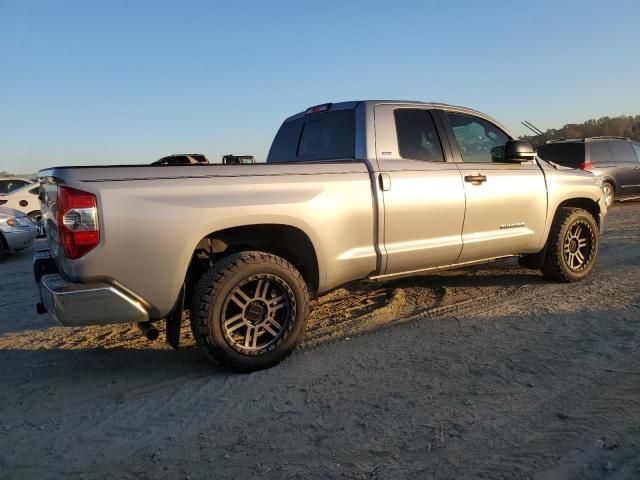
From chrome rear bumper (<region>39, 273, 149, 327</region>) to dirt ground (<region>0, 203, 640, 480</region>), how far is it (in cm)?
58

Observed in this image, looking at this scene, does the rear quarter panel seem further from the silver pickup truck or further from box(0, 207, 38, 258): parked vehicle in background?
box(0, 207, 38, 258): parked vehicle in background

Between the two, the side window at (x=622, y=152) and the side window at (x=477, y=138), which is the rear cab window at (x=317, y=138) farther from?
the side window at (x=622, y=152)

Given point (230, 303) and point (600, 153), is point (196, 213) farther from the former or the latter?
point (600, 153)

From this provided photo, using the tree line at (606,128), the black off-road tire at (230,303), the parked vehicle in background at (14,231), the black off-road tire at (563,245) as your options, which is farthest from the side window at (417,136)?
the tree line at (606,128)

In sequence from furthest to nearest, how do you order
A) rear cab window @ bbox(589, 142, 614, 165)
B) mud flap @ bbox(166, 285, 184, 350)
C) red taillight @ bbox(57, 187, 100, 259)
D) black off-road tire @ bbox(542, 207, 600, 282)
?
1. rear cab window @ bbox(589, 142, 614, 165)
2. black off-road tire @ bbox(542, 207, 600, 282)
3. mud flap @ bbox(166, 285, 184, 350)
4. red taillight @ bbox(57, 187, 100, 259)

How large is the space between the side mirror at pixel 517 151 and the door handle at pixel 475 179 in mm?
466

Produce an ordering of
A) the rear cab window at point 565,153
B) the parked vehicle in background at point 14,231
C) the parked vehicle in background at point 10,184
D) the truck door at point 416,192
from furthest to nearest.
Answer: the parked vehicle in background at point 10,184 → the rear cab window at point 565,153 → the parked vehicle in background at point 14,231 → the truck door at point 416,192

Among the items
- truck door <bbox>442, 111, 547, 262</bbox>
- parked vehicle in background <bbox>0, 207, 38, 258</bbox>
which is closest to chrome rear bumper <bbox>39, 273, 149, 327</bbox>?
truck door <bbox>442, 111, 547, 262</bbox>

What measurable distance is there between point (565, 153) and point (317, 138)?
9.87 m

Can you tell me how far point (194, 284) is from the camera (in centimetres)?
381

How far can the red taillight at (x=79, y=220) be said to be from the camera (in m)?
2.99

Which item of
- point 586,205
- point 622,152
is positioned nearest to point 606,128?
point 622,152

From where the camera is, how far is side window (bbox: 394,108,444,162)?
4453mm

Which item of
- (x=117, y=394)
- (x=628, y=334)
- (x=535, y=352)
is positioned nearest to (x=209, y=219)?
(x=117, y=394)
